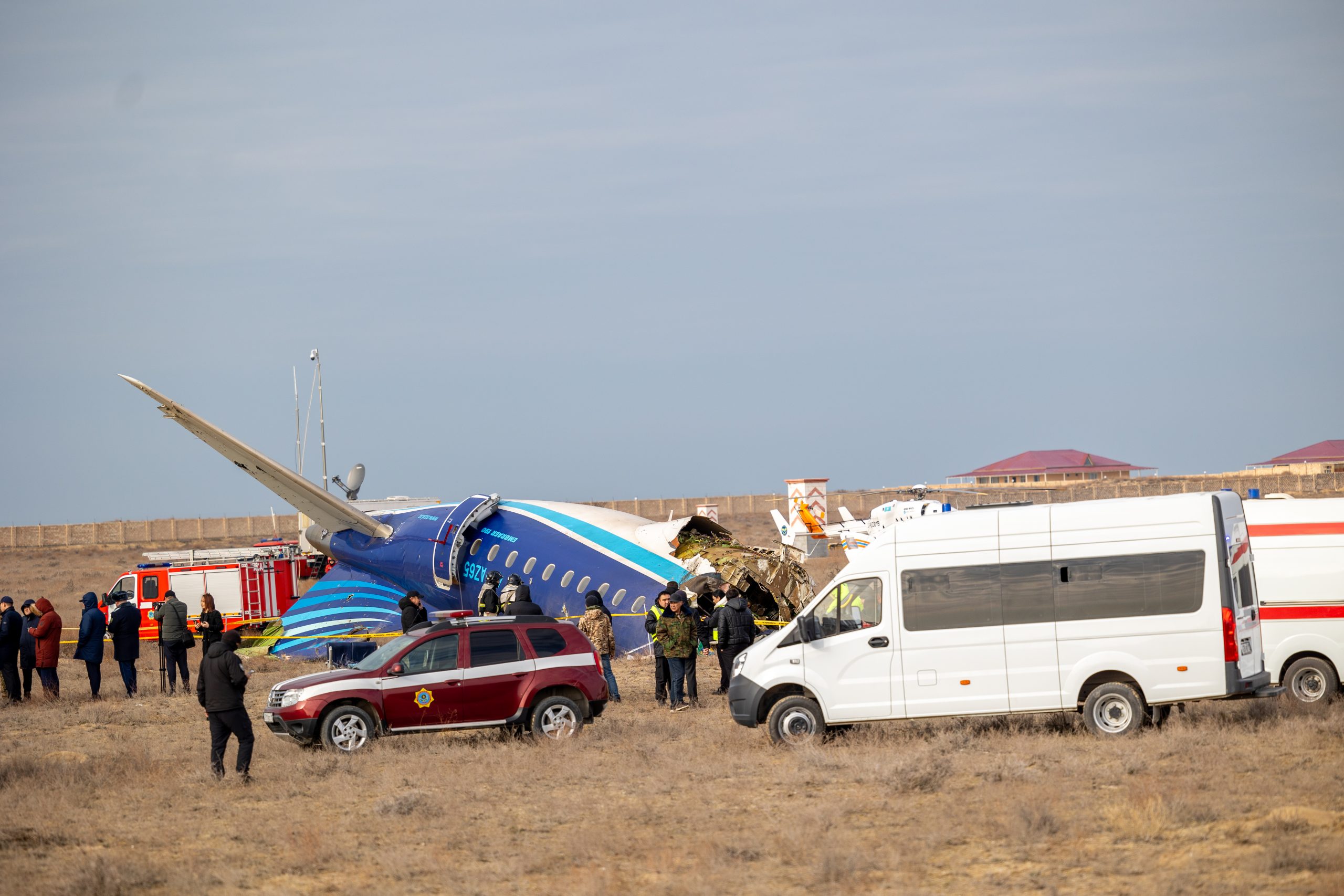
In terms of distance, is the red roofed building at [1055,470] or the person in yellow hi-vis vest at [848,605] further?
the red roofed building at [1055,470]

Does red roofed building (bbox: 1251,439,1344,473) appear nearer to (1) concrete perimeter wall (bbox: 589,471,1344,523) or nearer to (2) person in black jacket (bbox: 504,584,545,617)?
(1) concrete perimeter wall (bbox: 589,471,1344,523)

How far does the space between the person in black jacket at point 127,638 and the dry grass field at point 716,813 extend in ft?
16.2

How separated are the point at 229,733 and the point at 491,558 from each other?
13.2 meters

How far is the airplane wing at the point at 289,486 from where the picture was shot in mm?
28609

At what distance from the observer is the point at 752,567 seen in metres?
26.3

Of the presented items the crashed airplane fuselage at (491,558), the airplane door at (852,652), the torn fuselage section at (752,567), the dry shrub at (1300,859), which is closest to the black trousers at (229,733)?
the airplane door at (852,652)

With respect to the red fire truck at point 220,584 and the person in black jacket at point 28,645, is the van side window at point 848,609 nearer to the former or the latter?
the person in black jacket at point 28,645

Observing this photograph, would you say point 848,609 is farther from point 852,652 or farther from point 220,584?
point 220,584

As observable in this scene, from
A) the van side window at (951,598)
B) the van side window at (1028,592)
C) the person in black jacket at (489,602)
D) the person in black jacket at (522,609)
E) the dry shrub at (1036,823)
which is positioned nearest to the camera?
the dry shrub at (1036,823)

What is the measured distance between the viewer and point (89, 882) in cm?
1038

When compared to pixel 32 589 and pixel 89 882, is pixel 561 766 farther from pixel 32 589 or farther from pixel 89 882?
pixel 32 589

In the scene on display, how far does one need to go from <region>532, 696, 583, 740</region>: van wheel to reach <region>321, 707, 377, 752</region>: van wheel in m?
2.08

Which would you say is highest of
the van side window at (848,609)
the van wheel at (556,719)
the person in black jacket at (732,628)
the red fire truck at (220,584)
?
the red fire truck at (220,584)

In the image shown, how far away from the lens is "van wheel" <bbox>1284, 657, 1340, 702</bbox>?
16547 millimetres
